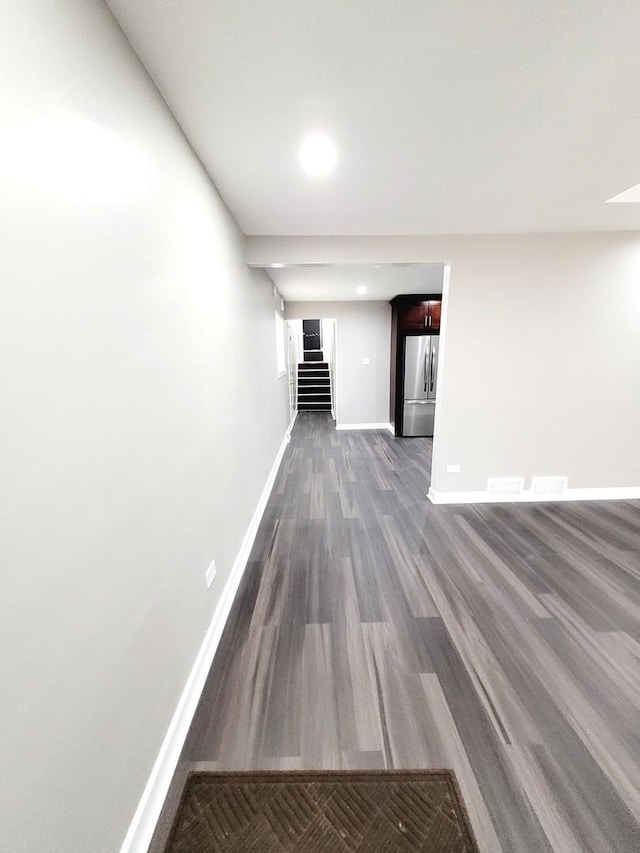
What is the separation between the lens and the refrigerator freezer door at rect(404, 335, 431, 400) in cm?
512

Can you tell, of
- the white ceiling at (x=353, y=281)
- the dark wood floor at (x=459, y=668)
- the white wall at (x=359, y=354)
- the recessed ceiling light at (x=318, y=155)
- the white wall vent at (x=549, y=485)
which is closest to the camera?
the dark wood floor at (x=459, y=668)

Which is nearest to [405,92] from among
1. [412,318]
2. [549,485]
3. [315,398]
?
[549,485]

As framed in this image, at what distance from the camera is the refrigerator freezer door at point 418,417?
5.36 meters

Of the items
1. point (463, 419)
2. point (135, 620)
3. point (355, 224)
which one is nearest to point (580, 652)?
point (463, 419)

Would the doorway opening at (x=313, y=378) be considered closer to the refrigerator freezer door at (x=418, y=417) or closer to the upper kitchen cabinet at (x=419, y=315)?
the refrigerator freezer door at (x=418, y=417)

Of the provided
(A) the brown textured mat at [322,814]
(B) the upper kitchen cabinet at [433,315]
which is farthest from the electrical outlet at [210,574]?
(B) the upper kitchen cabinet at [433,315]

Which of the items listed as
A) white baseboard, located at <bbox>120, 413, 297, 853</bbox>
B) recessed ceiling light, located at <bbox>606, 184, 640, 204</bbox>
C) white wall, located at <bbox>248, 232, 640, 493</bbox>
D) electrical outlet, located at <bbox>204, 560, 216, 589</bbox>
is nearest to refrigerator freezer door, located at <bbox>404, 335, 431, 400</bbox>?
white wall, located at <bbox>248, 232, 640, 493</bbox>

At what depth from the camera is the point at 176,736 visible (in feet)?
3.86

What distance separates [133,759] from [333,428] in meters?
5.48

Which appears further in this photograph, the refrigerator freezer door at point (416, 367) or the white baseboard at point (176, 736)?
the refrigerator freezer door at point (416, 367)

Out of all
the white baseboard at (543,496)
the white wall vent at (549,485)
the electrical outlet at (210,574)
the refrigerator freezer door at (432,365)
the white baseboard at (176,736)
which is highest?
the refrigerator freezer door at (432,365)

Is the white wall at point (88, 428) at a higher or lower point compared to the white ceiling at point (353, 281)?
lower

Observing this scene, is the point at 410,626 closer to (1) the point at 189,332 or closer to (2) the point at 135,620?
(2) the point at 135,620

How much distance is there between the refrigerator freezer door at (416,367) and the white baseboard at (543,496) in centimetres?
250
